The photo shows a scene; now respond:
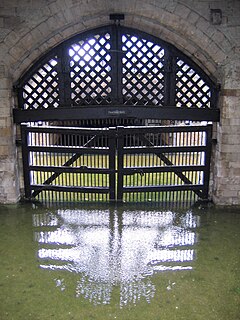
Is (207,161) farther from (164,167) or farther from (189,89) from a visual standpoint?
(189,89)

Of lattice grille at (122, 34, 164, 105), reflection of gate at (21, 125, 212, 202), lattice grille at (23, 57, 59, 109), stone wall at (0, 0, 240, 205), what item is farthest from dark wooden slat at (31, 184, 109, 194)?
lattice grille at (122, 34, 164, 105)

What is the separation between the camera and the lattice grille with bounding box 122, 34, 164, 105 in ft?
23.0

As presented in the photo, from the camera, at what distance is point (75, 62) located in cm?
707

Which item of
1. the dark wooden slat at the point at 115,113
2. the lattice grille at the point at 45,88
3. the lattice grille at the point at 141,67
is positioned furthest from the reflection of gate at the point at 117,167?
the lattice grille at the point at 141,67

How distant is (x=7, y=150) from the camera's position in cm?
705

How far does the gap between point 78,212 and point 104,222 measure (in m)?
0.65

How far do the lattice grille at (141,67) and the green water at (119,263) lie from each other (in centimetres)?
211

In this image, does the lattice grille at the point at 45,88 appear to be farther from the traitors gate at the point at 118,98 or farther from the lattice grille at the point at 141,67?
the lattice grille at the point at 141,67

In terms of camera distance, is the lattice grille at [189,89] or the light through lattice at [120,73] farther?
the lattice grille at [189,89]

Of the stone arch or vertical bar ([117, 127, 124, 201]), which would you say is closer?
the stone arch

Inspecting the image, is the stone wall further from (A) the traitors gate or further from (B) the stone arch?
(A) the traitors gate

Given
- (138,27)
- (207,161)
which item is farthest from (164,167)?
(138,27)

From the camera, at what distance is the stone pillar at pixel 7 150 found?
22.3 ft

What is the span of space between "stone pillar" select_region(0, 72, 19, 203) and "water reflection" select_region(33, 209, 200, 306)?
877 millimetres
